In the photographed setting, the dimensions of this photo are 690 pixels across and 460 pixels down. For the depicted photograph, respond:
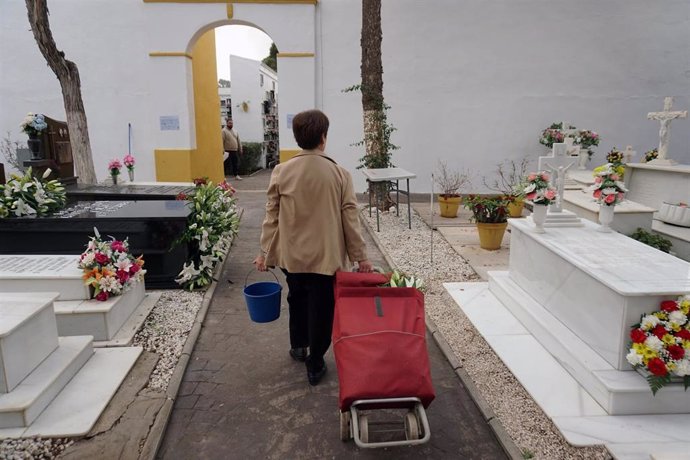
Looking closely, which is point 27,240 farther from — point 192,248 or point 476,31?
point 476,31

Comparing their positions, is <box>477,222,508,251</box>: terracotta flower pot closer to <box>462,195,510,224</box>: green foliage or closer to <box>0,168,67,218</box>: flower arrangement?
<box>462,195,510,224</box>: green foliage

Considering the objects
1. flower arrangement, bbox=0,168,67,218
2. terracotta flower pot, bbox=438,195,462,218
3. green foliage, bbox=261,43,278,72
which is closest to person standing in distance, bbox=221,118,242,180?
terracotta flower pot, bbox=438,195,462,218

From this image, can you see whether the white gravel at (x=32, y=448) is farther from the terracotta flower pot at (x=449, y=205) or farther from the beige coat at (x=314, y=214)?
the terracotta flower pot at (x=449, y=205)

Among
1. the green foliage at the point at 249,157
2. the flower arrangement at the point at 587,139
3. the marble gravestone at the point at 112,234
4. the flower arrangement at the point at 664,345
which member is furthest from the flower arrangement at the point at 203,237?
the green foliage at the point at 249,157

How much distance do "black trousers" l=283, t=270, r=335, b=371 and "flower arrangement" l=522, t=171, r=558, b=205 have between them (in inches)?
95.4

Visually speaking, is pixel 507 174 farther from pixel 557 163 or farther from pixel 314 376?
pixel 314 376

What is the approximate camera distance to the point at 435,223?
8727mm

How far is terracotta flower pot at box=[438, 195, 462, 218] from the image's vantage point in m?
9.09

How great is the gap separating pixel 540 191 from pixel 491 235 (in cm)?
235

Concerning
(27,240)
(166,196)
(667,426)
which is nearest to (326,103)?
(166,196)

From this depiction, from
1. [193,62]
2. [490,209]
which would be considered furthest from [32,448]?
[193,62]

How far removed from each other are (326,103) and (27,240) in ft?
23.1

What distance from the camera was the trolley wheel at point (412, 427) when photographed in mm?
2658

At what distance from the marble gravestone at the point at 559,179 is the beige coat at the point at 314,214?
8.42 feet
